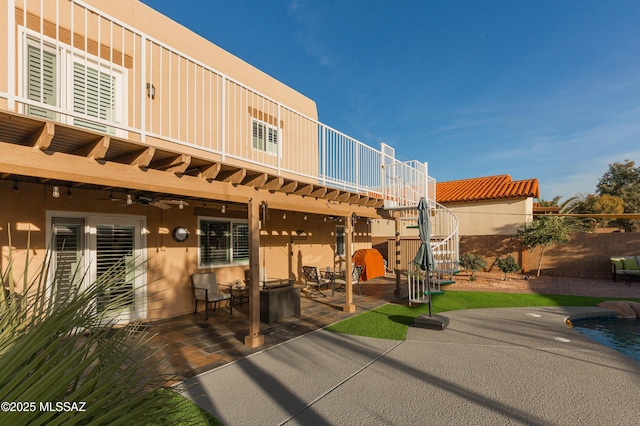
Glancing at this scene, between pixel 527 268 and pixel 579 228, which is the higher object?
pixel 579 228

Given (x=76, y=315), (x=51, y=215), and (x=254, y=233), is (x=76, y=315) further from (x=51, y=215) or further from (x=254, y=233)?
(x=51, y=215)

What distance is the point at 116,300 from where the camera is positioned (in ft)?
4.51

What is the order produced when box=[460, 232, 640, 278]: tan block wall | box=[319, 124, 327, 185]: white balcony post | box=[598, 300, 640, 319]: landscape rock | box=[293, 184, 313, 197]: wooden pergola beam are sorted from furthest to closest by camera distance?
box=[460, 232, 640, 278]: tan block wall
box=[598, 300, 640, 319]: landscape rock
box=[319, 124, 327, 185]: white balcony post
box=[293, 184, 313, 197]: wooden pergola beam

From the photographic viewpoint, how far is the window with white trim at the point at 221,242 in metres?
8.34

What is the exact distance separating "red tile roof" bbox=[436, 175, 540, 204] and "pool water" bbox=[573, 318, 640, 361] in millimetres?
9282

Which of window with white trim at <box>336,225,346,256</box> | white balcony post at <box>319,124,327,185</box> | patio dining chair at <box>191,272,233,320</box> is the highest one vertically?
white balcony post at <box>319,124,327,185</box>

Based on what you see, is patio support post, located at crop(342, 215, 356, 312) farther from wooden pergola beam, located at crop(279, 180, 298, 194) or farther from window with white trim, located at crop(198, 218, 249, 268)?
window with white trim, located at crop(198, 218, 249, 268)

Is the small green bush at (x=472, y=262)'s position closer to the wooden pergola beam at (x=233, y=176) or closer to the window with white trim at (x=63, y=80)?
the wooden pergola beam at (x=233, y=176)

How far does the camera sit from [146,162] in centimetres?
385

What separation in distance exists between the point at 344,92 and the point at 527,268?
14.0 m

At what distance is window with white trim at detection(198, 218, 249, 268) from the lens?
8.34 meters

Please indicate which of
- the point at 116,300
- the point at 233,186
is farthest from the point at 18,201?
the point at 116,300

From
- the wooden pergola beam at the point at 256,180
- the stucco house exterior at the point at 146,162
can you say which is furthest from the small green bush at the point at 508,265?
the wooden pergola beam at the point at 256,180

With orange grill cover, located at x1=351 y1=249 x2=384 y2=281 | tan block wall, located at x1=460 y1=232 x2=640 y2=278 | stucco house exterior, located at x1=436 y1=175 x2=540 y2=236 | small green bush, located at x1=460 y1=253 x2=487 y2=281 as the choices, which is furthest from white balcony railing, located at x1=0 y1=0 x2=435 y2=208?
stucco house exterior, located at x1=436 y1=175 x2=540 y2=236
